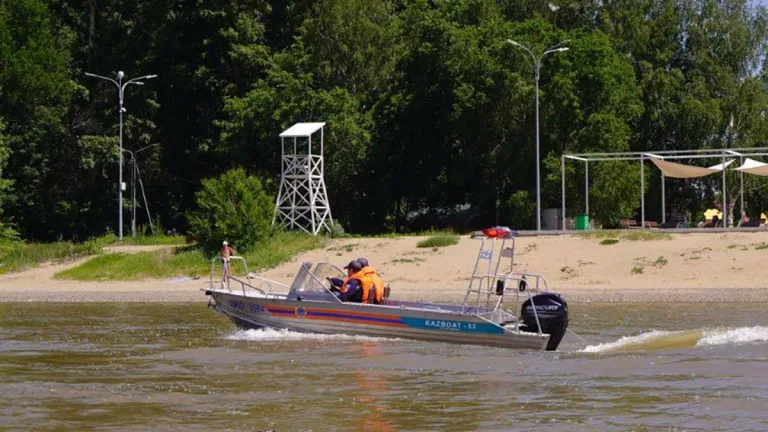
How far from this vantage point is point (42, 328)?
1212 inches

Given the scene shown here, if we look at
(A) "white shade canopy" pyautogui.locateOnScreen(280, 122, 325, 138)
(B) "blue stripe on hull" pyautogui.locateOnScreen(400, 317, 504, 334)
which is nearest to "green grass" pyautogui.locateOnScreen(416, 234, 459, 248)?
(A) "white shade canopy" pyautogui.locateOnScreen(280, 122, 325, 138)

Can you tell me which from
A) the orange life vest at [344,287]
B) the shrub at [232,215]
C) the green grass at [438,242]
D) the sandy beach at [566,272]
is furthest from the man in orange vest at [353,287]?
the shrub at [232,215]

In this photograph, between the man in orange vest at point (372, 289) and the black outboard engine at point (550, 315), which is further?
the man in orange vest at point (372, 289)

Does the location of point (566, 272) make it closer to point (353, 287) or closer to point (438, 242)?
point (438, 242)

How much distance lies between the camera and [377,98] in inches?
2613

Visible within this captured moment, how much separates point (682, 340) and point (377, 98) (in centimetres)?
4210

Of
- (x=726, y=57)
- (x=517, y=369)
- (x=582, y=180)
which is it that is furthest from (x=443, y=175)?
(x=517, y=369)

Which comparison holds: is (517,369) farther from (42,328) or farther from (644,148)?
(644,148)

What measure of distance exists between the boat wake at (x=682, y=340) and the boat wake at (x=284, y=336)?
4.38 m

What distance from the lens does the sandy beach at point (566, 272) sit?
3891 centimetres

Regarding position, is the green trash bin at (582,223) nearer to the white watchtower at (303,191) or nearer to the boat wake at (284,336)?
the white watchtower at (303,191)

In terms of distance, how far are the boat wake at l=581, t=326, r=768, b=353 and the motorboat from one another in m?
1.35

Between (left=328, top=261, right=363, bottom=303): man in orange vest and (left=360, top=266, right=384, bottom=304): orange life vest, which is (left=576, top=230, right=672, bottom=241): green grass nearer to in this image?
(left=360, top=266, right=384, bottom=304): orange life vest

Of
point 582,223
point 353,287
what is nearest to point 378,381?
point 353,287
